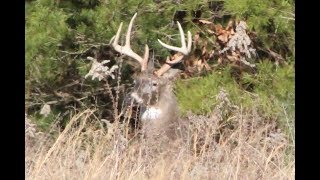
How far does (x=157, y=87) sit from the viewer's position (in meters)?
7.40

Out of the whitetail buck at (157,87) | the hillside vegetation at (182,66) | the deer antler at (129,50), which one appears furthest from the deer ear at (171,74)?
the deer antler at (129,50)

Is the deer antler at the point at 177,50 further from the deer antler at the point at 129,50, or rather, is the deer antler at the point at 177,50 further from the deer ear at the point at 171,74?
the deer antler at the point at 129,50

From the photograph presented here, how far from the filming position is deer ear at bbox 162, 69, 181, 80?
7.62 meters

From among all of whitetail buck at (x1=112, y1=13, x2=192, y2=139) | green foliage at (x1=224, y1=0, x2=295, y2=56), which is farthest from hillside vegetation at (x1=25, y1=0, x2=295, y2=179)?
whitetail buck at (x1=112, y1=13, x2=192, y2=139)

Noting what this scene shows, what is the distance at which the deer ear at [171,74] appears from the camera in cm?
762

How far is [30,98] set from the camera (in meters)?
8.02

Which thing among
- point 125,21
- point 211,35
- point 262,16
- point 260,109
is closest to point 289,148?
point 260,109

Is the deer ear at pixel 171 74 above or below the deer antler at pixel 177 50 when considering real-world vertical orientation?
below

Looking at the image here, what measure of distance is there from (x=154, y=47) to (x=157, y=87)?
739mm

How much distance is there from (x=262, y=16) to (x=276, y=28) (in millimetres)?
196

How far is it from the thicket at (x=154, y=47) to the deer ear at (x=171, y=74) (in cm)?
9

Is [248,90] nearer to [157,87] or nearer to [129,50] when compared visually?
[157,87]

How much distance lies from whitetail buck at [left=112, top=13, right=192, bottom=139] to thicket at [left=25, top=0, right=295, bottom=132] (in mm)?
131

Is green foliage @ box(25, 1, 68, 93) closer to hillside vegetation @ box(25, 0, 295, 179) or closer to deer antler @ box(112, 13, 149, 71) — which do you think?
hillside vegetation @ box(25, 0, 295, 179)
